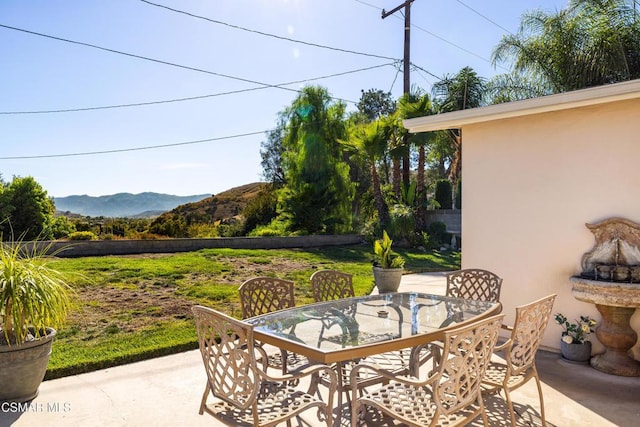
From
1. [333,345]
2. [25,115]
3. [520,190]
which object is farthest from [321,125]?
[333,345]

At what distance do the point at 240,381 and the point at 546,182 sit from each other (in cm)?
401

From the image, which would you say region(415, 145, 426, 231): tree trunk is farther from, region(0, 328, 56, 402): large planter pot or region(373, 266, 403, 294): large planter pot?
region(0, 328, 56, 402): large planter pot

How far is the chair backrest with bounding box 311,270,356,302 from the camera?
4.00m

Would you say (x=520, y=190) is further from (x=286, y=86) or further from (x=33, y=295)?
(x=286, y=86)

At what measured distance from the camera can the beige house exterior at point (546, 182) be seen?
165 inches

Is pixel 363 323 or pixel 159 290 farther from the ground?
pixel 363 323

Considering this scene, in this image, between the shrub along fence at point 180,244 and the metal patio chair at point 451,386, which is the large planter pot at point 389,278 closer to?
the metal patio chair at point 451,386

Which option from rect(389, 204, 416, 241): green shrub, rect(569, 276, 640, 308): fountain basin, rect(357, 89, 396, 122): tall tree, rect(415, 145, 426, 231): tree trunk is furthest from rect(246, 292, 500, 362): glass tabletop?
rect(357, 89, 396, 122): tall tree

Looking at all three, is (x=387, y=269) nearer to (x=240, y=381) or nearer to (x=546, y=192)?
(x=546, y=192)

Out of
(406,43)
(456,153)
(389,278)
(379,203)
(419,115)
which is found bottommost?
(389,278)

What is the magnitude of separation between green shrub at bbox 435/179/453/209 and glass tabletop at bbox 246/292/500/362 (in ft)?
43.6

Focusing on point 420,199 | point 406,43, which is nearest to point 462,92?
point 406,43

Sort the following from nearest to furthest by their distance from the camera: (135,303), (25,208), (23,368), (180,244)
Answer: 1. (23,368)
2. (135,303)
3. (25,208)
4. (180,244)

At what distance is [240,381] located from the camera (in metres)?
2.25
